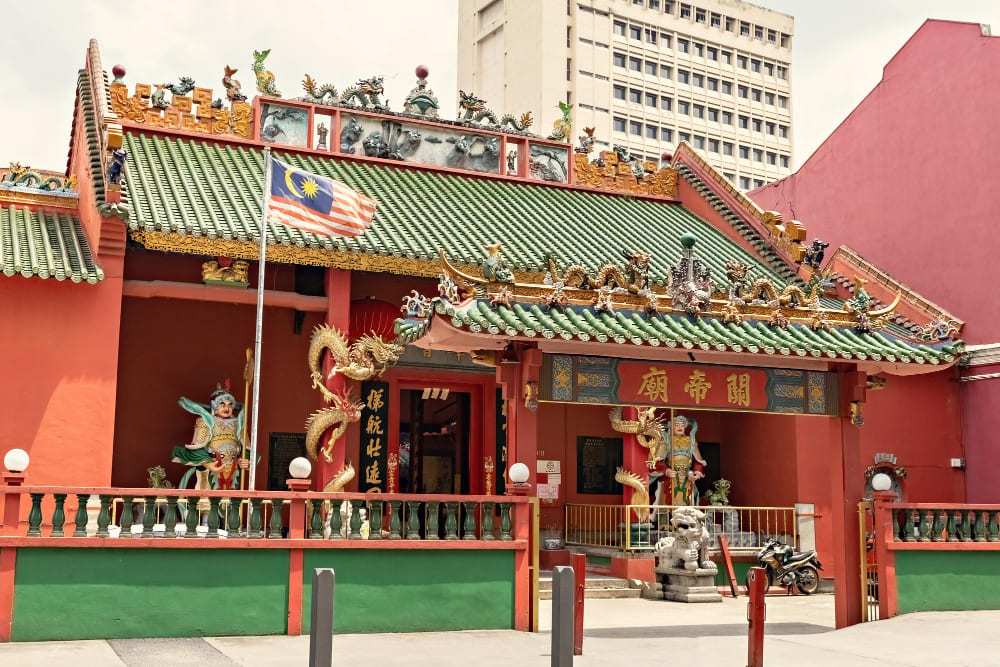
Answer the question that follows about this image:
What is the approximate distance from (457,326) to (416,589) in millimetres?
2738

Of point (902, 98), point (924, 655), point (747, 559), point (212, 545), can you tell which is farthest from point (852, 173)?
point (212, 545)

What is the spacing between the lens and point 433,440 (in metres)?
23.6

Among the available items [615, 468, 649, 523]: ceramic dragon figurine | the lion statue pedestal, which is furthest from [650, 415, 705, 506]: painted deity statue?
the lion statue pedestal

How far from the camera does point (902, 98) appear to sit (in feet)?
→ 72.9

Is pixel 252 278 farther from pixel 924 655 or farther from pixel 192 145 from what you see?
pixel 924 655

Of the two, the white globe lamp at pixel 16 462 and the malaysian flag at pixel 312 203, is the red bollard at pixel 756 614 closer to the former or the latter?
the white globe lamp at pixel 16 462

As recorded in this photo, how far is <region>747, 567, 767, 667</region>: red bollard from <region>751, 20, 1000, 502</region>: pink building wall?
11.5 m

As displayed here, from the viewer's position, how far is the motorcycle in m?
17.8

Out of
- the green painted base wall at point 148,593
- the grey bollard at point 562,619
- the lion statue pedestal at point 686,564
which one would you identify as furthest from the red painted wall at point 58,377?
the grey bollard at point 562,619

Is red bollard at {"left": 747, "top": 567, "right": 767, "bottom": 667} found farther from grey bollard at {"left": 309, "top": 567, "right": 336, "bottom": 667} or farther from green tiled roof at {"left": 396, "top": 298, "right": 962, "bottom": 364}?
grey bollard at {"left": 309, "top": 567, "right": 336, "bottom": 667}

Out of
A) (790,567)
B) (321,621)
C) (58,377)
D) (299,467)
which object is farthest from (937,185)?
(321,621)

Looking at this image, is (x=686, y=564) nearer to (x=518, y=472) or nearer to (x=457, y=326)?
(x=518, y=472)

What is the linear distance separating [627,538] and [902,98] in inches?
427

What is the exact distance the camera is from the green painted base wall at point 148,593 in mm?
10227
